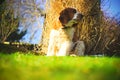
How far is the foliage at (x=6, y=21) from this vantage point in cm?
1404

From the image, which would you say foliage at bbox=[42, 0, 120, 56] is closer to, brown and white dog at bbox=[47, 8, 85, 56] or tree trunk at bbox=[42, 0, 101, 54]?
tree trunk at bbox=[42, 0, 101, 54]

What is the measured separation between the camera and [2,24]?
46.6 feet

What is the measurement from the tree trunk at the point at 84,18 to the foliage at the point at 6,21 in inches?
85.4

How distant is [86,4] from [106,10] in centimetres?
81

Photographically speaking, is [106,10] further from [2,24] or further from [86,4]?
→ [2,24]

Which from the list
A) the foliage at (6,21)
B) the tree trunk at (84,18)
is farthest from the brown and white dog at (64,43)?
the foliage at (6,21)

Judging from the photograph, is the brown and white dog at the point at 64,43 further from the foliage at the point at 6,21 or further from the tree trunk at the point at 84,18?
the foliage at the point at 6,21

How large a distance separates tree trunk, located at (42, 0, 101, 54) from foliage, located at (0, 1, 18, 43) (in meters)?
2.17

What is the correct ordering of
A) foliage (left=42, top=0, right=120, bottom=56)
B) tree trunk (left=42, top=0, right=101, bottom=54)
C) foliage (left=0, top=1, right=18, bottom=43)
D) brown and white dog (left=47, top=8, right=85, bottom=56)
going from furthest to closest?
foliage (left=0, top=1, right=18, bottom=43) < foliage (left=42, top=0, right=120, bottom=56) < tree trunk (left=42, top=0, right=101, bottom=54) < brown and white dog (left=47, top=8, right=85, bottom=56)

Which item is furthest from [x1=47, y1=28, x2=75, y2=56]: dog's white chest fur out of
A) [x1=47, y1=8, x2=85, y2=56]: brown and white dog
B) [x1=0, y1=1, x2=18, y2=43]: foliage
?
[x1=0, y1=1, x2=18, y2=43]: foliage

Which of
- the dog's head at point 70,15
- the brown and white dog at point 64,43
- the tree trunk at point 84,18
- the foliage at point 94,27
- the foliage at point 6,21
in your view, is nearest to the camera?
the dog's head at point 70,15

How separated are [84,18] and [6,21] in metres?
4.07

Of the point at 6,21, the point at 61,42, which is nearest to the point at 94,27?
the point at 6,21

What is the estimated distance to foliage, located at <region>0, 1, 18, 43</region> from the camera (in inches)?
553
